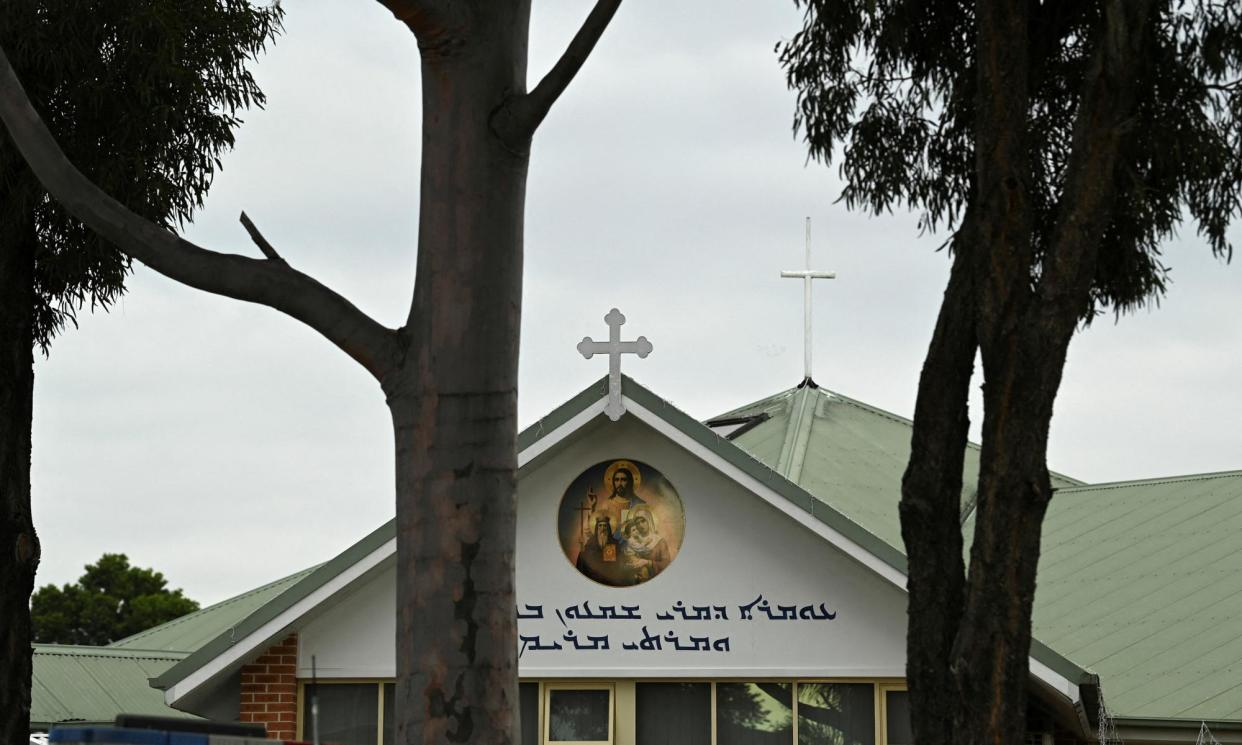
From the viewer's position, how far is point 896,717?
16.9 m

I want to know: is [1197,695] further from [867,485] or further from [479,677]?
[479,677]

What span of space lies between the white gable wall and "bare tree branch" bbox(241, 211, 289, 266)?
899cm

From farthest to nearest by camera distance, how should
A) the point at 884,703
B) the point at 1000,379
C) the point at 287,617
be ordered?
the point at 884,703, the point at 287,617, the point at 1000,379

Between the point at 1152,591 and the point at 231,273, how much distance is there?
13.1 meters

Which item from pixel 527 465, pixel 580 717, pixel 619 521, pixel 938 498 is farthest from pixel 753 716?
pixel 938 498

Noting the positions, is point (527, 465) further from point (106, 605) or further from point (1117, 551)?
point (106, 605)

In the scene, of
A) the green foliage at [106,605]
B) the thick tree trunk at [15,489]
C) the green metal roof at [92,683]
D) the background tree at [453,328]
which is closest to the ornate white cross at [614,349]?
the thick tree trunk at [15,489]

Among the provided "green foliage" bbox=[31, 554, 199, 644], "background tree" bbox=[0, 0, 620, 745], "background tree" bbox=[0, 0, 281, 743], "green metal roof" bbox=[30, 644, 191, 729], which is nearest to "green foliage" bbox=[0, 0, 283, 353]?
"background tree" bbox=[0, 0, 281, 743]

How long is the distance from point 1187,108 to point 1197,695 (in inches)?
273

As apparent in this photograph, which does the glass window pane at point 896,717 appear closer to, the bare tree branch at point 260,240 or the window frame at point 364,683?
the window frame at point 364,683

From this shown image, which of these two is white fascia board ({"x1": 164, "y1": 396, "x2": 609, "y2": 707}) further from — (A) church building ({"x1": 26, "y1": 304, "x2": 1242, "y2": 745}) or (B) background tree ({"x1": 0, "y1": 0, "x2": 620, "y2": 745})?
(B) background tree ({"x1": 0, "y1": 0, "x2": 620, "y2": 745})

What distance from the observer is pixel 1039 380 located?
923cm

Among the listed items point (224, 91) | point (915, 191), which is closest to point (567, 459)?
point (224, 91)

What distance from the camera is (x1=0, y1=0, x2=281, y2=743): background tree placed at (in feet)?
41.1
